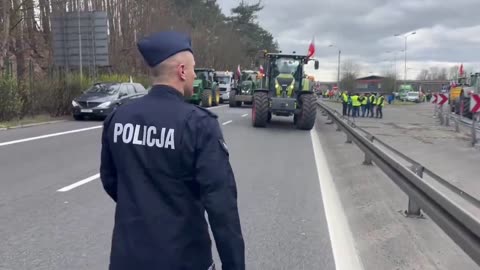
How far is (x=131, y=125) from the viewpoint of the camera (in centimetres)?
235

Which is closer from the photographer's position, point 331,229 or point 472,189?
point 331,229

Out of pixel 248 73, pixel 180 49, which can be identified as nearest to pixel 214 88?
pixel 248 73

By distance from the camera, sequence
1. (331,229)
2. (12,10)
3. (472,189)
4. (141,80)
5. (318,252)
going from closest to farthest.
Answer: (318,252) → (331,229) → (472,189) → (12,10) → (141,80)

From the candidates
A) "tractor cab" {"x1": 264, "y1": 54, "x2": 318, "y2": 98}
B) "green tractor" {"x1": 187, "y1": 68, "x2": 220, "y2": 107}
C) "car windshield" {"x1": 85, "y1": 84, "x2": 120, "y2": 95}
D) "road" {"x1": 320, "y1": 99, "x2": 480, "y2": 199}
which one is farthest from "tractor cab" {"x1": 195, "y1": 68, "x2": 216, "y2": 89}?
"road" {"x1": 320, "y1": 99, "x2": 480, "y2": 199}

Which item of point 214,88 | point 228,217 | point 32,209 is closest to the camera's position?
point 228,217

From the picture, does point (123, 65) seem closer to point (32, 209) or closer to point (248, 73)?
point (248, 73)

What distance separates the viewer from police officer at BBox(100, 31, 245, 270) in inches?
88.4

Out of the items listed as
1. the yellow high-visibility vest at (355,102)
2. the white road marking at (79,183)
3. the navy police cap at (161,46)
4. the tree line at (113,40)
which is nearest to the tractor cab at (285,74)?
the tree line at (113,40)

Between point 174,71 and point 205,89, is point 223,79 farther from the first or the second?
point 174,71

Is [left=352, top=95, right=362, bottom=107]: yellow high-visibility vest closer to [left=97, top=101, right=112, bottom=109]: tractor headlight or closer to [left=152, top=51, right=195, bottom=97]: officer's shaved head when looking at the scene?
[left=97, top=101, right=112, bottom=109]: tractor headlight

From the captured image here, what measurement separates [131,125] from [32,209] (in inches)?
191

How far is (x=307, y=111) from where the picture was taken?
1814 centimetres

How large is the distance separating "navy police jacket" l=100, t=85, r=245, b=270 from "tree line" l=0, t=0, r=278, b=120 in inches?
29.4

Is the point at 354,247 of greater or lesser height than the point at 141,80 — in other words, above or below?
below
